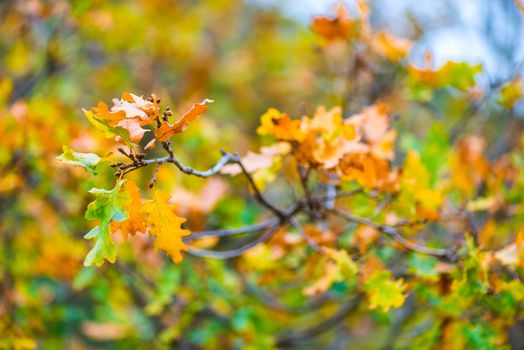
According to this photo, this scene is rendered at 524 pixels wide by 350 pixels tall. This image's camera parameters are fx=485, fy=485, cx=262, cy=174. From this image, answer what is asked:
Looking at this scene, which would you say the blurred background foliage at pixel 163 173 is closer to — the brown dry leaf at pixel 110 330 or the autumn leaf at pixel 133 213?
the brown dry leaf at pixel 110 330

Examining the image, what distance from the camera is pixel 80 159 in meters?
1.02

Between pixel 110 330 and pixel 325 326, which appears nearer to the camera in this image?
pixel 325 326

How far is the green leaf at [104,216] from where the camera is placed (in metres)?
1.03

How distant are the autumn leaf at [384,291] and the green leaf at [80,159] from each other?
851 millimetres

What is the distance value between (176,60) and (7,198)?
287 cm

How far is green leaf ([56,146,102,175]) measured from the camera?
3.28ft

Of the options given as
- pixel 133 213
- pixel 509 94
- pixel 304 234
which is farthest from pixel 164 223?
pixel 509 94

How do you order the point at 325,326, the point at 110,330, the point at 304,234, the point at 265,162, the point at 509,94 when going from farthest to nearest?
the point at 110,330 < the point at 325,326 < the point at 509,94 < the point at 304,234 < the point at 265,162

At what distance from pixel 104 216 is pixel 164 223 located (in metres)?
0.14

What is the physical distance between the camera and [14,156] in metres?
2.32

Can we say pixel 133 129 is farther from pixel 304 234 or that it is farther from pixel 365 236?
pixel 365 236

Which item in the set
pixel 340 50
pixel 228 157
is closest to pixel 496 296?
pixel 228 157

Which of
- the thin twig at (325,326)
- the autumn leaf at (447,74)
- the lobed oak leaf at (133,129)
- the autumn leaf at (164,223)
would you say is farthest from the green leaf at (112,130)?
the thin twig at (325,326)

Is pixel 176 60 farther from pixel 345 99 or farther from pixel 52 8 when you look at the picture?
pixel 345 99
